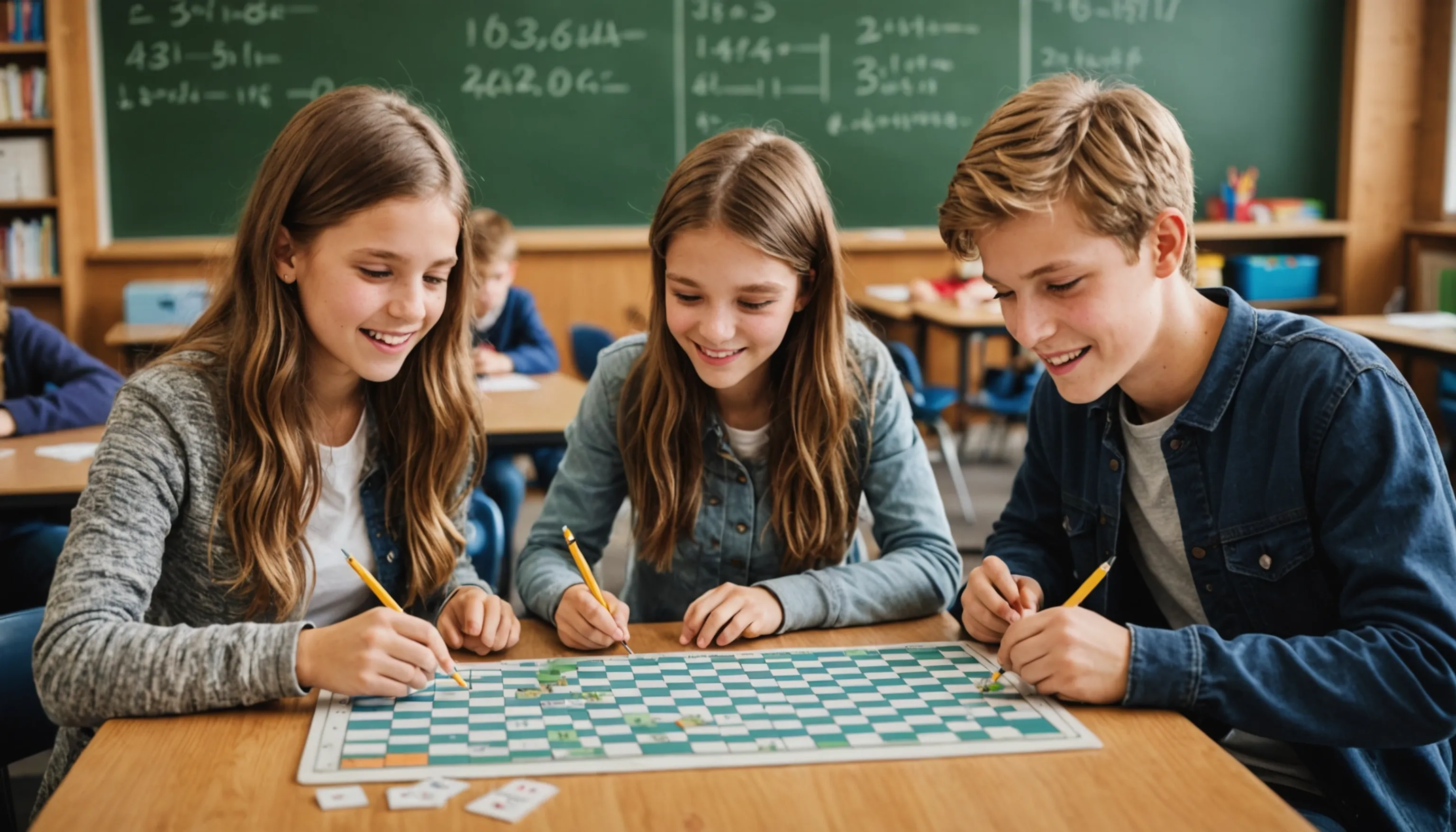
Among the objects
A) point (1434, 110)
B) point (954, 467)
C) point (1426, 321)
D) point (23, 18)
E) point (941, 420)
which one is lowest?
point (954, 467)

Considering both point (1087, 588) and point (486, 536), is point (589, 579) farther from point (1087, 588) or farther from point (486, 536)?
point (486, 536)

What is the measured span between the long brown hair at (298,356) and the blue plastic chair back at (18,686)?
0.19 metres

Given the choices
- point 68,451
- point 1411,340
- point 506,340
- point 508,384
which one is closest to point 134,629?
point 68,451

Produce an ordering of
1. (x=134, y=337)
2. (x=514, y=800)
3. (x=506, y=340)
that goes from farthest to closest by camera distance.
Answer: (x=134, y=337) < (x=506, y=340) < (x=514, y=800)

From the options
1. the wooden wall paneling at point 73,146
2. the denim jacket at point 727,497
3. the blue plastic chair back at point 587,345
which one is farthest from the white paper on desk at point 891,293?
the denim jacket at point 727,497

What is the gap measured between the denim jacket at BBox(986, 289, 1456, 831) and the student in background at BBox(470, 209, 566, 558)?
180 cm

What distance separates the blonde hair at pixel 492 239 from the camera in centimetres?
355

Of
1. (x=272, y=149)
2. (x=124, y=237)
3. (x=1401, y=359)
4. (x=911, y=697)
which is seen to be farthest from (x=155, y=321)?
(x=911, y=697)

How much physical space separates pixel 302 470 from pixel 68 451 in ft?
4.15

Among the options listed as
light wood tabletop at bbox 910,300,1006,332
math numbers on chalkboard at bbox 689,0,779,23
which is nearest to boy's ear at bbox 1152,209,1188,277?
light wood tabletop at bbox 910,300,1006,332

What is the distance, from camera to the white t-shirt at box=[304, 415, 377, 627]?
1510mm

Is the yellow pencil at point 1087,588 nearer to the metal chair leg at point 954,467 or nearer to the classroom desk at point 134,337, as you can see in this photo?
the metal chair leg at point 954,467

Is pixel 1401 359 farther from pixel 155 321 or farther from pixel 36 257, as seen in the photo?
pixel 36 257

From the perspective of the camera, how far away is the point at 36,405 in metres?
2.66
